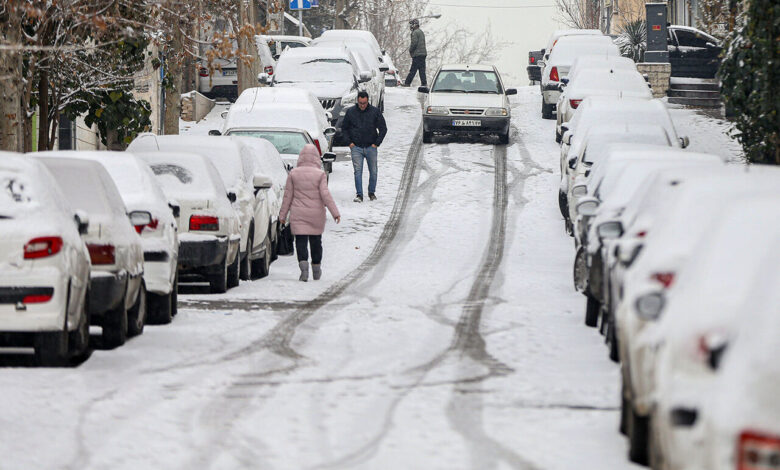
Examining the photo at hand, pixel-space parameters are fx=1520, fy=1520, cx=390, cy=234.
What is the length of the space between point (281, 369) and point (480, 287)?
682 centimetres

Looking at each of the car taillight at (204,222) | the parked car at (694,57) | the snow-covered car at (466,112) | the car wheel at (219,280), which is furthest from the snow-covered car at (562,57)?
the car taillight at (204,222)

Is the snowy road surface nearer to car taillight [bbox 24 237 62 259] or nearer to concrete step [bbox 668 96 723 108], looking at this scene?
car taillight [bbox 24 237 62 259]

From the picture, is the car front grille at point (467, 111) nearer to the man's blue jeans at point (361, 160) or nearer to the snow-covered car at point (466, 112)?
the snow-covered car at point (466, 112)

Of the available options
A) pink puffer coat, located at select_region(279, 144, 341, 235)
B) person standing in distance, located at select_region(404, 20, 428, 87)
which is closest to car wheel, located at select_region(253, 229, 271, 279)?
pink puffer coat, located at select_region(279, 144, 341, 235)

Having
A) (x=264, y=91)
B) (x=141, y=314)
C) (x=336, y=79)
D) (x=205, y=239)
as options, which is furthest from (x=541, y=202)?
(x=141, y=314)

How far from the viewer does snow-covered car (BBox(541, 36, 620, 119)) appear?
37.0 m

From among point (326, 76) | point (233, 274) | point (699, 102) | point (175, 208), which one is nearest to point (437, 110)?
point (326, 76)

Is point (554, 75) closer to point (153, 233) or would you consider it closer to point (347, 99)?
point (347, 99)

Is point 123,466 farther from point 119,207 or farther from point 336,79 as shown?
point 336,79

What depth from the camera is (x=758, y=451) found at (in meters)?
5.30

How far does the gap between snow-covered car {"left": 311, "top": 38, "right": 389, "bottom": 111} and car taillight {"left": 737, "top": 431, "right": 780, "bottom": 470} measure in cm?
2800

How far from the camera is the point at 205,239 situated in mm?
15602

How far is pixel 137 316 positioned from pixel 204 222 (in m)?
3.02

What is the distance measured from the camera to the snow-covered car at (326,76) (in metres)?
32.1
